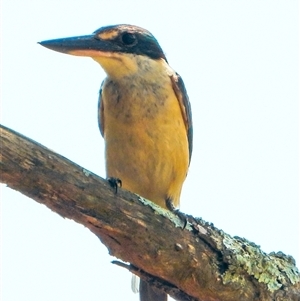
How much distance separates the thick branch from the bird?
3.15 feet

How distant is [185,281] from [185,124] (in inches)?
72.7

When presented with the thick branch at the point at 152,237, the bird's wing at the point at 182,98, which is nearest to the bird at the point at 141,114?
the bird's wing at the point at 182,98

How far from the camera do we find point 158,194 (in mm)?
5500

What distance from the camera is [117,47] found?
17.1 feet

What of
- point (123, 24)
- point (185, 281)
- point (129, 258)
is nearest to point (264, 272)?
point (185, 281)

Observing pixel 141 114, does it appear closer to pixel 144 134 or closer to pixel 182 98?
pixel 144 134

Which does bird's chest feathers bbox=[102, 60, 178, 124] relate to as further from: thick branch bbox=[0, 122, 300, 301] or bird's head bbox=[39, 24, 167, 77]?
thick branch bbox=[0, 122, 300, 301]

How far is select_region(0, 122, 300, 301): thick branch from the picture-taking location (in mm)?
3451

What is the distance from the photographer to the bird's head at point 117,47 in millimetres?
4938

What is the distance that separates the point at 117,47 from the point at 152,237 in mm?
1850

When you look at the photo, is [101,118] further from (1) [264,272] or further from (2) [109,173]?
(1) [264,272]

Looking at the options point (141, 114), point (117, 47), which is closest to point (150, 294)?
point (141, 114)

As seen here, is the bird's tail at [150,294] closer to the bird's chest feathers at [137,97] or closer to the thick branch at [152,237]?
the thick branch at [152,237]

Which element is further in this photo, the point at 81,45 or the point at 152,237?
the point at 81,45
